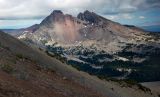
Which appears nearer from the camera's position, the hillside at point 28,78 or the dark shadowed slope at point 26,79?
the dark shadowed slope at point 26,79

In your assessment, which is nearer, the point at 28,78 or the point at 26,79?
the point at 26,79

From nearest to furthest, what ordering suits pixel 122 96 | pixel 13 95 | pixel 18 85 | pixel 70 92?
pixel 13 95
pixel 18 85
pixel 70 92
pixel 122 96

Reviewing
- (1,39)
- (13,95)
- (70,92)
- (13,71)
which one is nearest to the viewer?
(13,95)

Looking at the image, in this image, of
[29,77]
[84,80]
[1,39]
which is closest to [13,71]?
[29,77]

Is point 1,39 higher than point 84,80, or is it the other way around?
point 1,39

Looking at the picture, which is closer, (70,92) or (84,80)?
(70,92)

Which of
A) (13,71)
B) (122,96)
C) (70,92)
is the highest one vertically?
(13,71)

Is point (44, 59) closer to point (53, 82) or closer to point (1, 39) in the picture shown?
point (1, 39)

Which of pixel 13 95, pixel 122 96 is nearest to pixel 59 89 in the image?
pixel 13 95

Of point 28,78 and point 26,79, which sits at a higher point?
point 26,79

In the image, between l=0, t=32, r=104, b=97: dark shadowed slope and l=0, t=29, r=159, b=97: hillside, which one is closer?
l=0, t=32, r=104, b=97: dark shadowed slope
